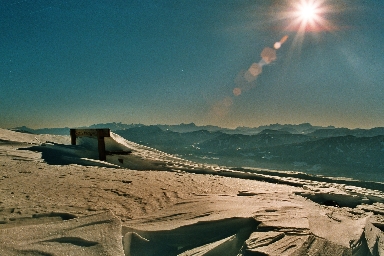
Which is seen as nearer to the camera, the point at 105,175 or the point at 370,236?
the point at 370,236

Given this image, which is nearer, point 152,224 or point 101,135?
point 152,224

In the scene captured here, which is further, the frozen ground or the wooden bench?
the wooden bench

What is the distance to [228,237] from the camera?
9.12 ft

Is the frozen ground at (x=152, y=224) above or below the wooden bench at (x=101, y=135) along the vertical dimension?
below

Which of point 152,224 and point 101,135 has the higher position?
point 101,135

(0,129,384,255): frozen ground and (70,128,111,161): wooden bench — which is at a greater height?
(70,128,111,161): wooden bench

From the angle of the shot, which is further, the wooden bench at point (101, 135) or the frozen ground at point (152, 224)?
the wooden bench at point (101, 135)

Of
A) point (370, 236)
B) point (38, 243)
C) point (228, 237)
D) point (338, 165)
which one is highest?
point (38, 243)

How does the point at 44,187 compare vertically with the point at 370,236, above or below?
above

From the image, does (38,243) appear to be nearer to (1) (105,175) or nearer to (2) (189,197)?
(2) (189,197)

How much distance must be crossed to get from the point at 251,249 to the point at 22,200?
3.58m

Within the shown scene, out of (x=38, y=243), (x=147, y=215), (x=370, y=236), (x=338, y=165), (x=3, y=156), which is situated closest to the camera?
(x=38, y=243)

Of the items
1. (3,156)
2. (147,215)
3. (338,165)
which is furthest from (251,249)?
(338,165)

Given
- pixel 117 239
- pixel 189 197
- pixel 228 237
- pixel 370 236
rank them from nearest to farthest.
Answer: pixel 117 239
pixel 228 237
pixel 370 236
pixel 189 197
